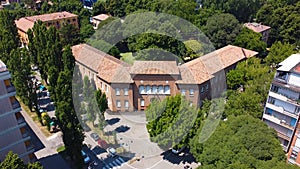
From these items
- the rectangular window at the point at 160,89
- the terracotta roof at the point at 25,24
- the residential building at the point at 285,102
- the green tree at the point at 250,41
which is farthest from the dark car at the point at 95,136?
the terracotta roof at the point at 25,24

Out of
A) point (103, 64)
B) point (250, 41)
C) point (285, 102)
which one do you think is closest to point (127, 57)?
point (103, 64)

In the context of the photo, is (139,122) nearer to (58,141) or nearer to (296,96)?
(58,141)

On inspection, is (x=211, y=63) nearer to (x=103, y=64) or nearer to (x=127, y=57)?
(x=103, y=64)

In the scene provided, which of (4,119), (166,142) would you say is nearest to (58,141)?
(4,119)

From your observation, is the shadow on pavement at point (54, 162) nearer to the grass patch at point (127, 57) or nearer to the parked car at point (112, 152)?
the parked car at point (112, 152)

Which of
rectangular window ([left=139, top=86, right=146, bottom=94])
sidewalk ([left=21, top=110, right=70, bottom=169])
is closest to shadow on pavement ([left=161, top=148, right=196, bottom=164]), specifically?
rectangular window ([left=139, top=86, right=146, bottom=94])
